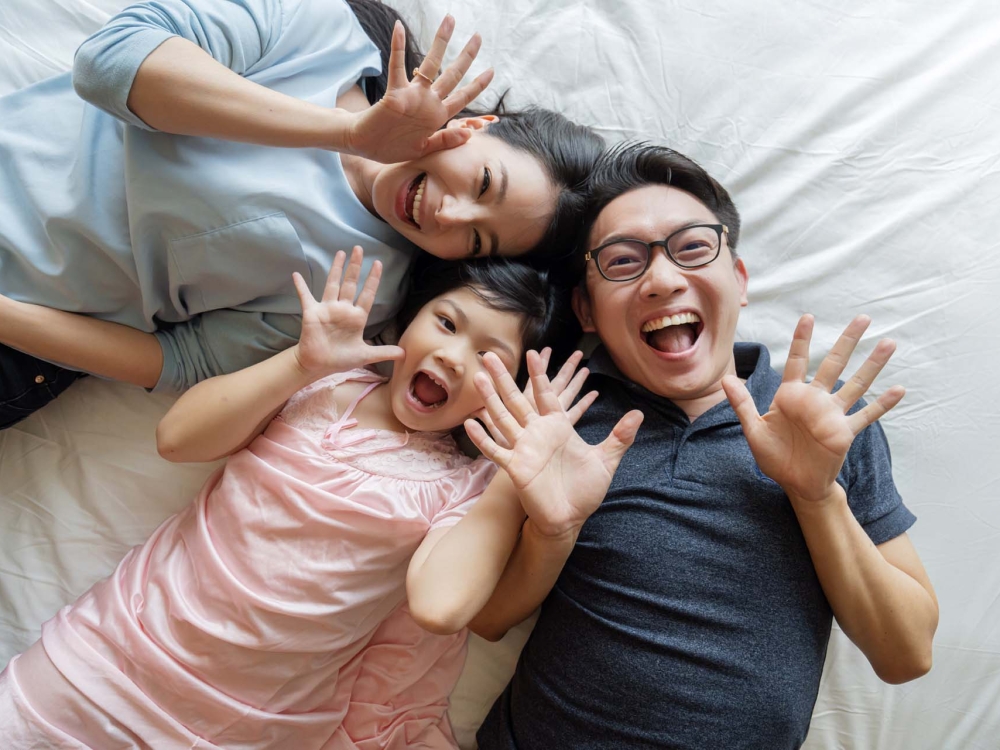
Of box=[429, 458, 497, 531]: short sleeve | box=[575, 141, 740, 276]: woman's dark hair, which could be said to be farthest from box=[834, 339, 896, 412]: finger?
box=[429, 458, 497, 531]: short sleeve

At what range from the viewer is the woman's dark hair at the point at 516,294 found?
123 cm

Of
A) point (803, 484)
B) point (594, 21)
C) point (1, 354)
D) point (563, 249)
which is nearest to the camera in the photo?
point (803, 484)

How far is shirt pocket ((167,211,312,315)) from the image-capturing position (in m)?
1.16

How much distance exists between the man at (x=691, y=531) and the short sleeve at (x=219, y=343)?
19.2 inches

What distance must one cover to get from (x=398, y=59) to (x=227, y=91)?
10.5 inches

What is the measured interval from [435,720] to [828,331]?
3.40 ft

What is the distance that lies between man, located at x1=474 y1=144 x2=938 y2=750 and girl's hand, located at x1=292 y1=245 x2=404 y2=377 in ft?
0.99

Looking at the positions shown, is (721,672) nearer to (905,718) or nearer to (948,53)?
(905,718)

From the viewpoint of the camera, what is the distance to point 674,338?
48.5 inches

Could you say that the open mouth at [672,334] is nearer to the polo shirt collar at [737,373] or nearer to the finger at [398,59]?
the polo shirt collar at [737,373]

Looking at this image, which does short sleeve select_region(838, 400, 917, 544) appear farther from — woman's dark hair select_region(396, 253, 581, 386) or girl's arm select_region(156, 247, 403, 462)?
girl's arm select_region(156, 247, 403, 462)

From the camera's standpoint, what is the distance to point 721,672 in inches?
42.5

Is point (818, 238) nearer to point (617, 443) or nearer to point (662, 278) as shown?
point (662, 278)

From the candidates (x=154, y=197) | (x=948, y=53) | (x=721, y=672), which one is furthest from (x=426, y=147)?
(x=948, y=53)
